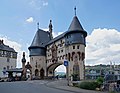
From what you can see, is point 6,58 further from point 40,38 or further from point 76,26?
point 76,26

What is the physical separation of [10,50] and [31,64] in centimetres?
2172

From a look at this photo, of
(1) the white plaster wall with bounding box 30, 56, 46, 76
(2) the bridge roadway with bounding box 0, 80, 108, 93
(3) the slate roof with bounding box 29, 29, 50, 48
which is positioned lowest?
(2) the bridge roadway with bounding box 0, 80, 108, 93

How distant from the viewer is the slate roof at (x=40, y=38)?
3324 inches

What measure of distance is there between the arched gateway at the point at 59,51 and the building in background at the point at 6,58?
16.8 metres

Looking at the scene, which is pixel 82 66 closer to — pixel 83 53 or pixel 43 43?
pixel 83 53

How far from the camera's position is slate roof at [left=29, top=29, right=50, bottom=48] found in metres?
84.4

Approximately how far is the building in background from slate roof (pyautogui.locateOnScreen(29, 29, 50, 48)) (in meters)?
17.3

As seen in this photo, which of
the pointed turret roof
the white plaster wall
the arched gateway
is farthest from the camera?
the white plaster wall

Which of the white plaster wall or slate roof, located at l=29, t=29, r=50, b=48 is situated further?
slate roof, located at l=29, t=29, r=50, b=48

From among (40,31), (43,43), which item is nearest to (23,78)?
(43,43)

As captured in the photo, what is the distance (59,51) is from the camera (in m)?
72.4

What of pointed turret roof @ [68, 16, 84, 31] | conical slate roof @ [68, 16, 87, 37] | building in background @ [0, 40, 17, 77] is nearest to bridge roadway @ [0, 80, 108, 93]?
conical slate roof @ [68, 16, 87, 37]

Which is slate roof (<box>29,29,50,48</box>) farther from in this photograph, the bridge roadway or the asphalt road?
the asphalt road

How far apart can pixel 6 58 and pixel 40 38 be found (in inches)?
830
